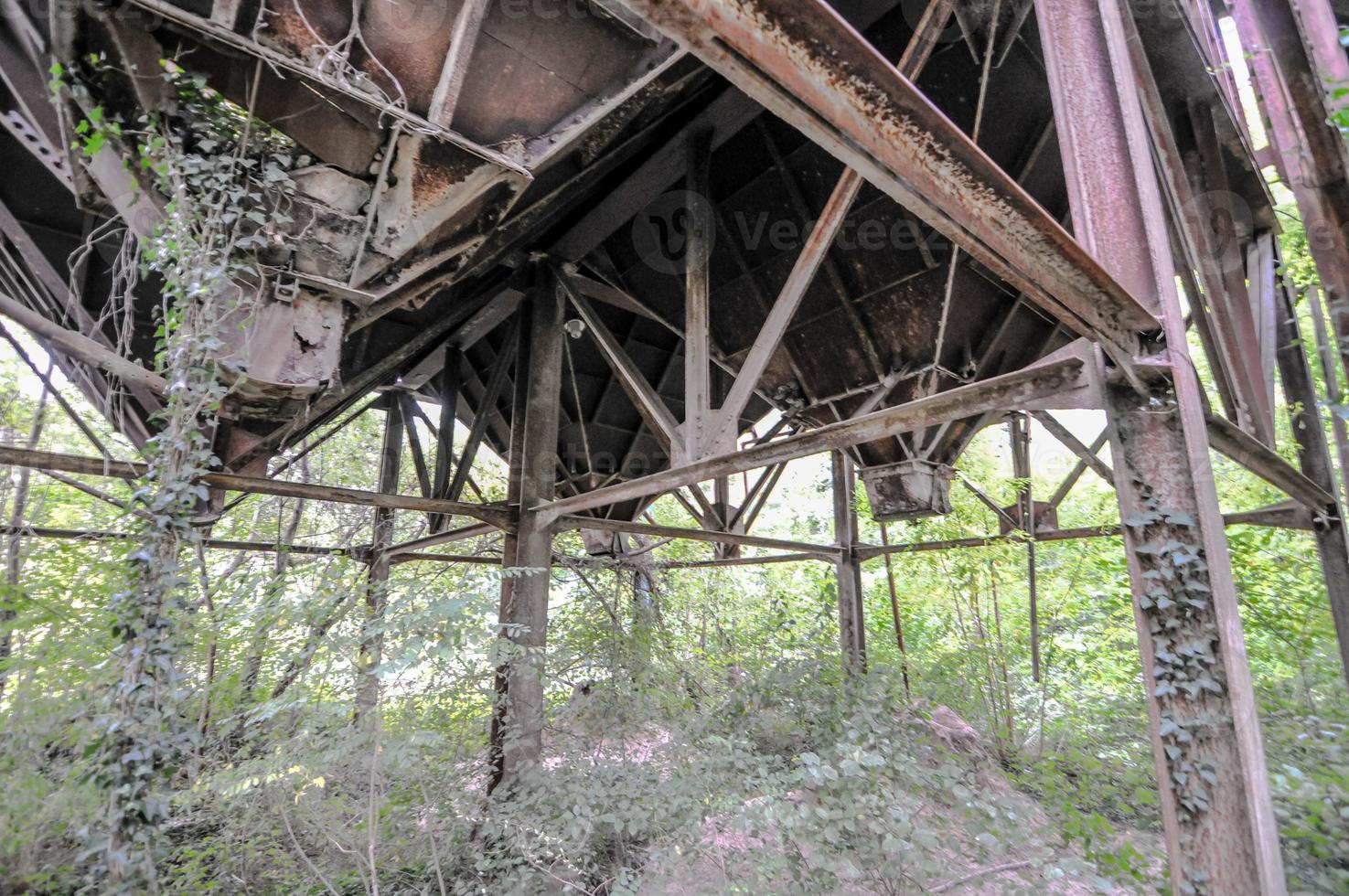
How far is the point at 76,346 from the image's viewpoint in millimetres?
3779

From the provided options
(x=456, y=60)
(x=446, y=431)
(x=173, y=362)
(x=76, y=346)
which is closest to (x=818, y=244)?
(x=456, y=60)

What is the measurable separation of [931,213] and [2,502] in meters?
8.78

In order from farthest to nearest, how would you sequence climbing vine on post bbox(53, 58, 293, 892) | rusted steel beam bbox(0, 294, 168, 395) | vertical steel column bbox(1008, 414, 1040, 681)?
vertical steel column bbox(1008, 414, 1040, 681), rusted steel beam bbox(0, 294, 168, 395), climbing vine on post bbox(53, 58, 293, 892)

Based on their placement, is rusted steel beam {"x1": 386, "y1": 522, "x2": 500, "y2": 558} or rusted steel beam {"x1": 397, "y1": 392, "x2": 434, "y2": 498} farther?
rusted steel beam {"x1": 397, "y1": 392, "x2": 434, "y2": 498}

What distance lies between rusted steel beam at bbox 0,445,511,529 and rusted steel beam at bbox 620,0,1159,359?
160 inches

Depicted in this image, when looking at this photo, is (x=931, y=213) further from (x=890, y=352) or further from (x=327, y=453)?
(x=327, y=453)

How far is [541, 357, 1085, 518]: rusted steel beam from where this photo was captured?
255 centimetres

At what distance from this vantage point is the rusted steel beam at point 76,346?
3.63m

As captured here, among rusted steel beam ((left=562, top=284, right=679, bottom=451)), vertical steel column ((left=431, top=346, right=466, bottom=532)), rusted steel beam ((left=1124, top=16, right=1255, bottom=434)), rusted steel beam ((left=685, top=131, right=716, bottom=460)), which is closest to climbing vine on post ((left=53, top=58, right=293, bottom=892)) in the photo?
rusted steel beam ((left=562, top=284, right=679, bottom=451))

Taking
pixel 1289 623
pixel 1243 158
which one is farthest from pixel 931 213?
pixel 1289 623

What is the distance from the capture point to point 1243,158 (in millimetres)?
4332

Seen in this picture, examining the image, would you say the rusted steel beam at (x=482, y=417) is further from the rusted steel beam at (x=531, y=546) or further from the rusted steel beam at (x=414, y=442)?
the rusted steel beam at (x=414, y=442)

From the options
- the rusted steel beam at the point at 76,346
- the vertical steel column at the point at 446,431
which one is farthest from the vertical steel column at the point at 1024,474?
the rusted steel beam at the point at 76,346

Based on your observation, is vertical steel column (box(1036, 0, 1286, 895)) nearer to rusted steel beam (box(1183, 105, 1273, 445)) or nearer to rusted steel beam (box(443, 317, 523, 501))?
rusted steel beam (box(1183, 105, 1273, 445))
